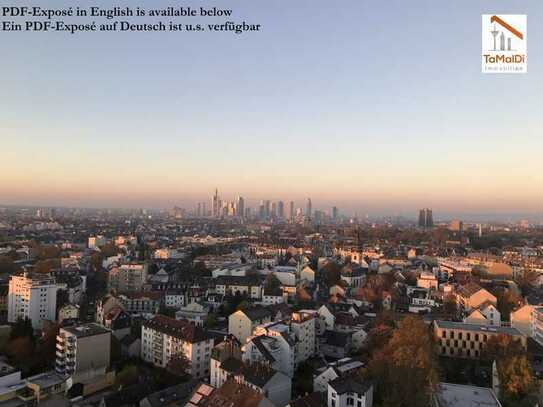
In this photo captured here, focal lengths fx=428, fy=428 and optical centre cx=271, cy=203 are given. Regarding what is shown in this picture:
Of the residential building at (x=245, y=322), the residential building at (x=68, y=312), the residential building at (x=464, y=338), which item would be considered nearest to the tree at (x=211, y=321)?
the residential building at (x=245, y=322)

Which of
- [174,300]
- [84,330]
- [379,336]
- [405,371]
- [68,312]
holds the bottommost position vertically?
[174,300]

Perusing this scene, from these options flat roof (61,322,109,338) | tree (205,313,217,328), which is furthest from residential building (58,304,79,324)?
tree (205,313,217,328)

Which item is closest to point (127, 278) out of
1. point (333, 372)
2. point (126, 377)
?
point (126, 377)

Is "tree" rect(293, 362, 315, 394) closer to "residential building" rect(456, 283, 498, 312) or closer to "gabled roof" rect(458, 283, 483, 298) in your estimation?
"residential building" rect(456, 283, 498, 312)

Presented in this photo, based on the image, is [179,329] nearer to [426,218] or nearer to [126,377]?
[126,377]

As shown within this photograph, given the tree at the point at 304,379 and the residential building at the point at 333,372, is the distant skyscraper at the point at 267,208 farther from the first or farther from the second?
the residential building at the point at 333,372

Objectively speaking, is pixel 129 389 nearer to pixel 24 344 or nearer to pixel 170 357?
pixel 170 357
